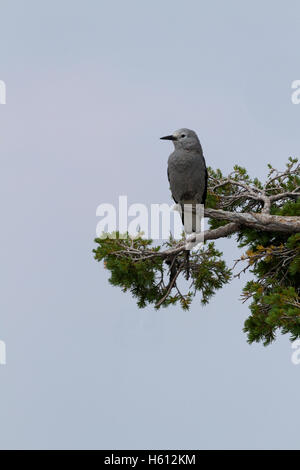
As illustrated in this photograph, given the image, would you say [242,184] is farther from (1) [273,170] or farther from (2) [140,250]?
(2) [140,250]

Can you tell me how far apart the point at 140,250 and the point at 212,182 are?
310 centimetres

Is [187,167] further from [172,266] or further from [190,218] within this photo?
[172,266]

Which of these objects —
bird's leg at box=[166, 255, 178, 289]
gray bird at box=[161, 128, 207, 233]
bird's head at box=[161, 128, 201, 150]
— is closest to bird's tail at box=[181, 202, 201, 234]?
gray bird at box=[161, 128, 207, 233]

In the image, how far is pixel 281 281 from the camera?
11156 mm

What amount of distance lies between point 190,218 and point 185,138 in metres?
1.58

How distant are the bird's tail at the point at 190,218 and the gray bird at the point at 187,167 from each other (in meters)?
0.07

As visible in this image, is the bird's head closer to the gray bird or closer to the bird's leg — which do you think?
the gray bird

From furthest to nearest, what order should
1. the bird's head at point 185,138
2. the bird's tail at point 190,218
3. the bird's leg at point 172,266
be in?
the bird's tail at point 190,218
the bird's leg at point 172,266
the bird's head at point 185,138

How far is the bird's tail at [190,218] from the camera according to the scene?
11.4m

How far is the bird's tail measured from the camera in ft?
37.3

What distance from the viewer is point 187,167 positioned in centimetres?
1088

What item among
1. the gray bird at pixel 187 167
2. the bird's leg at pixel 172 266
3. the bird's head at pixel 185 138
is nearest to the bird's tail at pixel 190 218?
the gray bird at pixel 187 167

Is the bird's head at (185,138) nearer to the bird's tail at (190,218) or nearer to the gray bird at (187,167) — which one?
the gray bird at (187,167)
